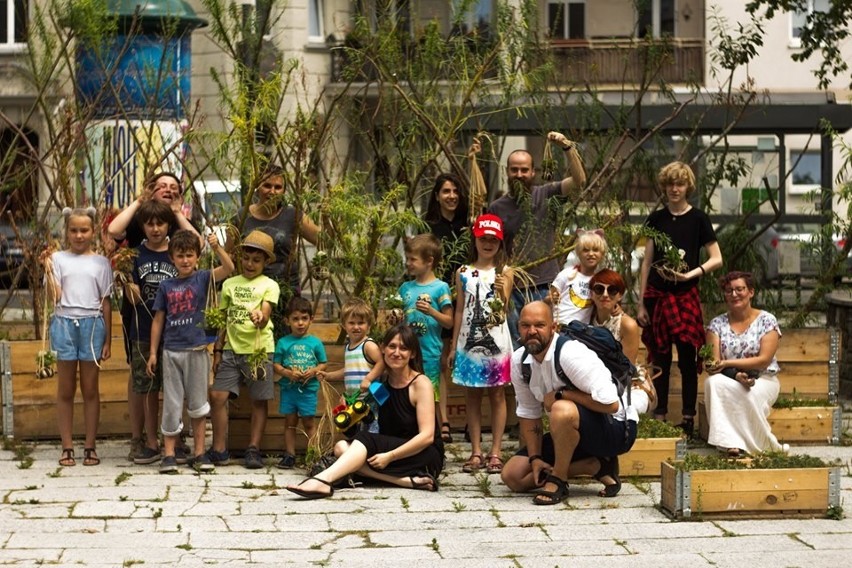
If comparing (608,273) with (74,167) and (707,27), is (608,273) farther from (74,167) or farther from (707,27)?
(707,27)

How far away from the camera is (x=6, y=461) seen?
1010 cm

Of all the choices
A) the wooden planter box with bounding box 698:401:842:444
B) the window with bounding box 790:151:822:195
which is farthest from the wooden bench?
the window with bounding box 790:151:822:195

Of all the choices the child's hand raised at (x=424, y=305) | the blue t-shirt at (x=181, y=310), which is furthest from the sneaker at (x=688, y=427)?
the blue t-shirt at (x=181, y=310)

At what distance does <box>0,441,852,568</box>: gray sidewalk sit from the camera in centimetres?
736

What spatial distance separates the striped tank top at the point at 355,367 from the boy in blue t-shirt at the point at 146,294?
1.26m

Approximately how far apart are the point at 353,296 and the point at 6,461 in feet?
8.31

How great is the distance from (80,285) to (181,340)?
0.77 meters

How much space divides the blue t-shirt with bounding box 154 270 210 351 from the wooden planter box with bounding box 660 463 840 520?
3.30 meters

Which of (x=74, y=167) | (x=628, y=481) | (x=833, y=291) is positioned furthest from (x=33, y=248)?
(x=833, y=291)

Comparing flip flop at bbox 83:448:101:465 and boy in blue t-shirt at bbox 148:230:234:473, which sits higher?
boy in blue t-shirt at bbox 148:230:234:473

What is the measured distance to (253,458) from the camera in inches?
391

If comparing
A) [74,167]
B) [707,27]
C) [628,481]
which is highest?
[707,27]

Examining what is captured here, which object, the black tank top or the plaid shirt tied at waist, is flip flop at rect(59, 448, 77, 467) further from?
the plaid shirt tied at waist

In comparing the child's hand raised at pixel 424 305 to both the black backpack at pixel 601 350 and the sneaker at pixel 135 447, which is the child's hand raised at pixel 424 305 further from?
the sneaker at pixel 135 447
